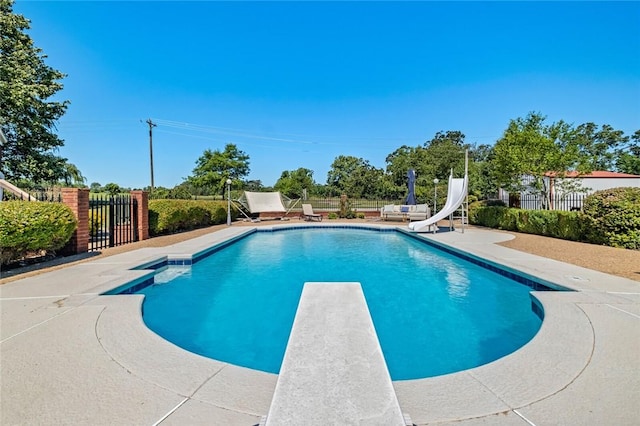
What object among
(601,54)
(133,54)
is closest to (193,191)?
(133,54)

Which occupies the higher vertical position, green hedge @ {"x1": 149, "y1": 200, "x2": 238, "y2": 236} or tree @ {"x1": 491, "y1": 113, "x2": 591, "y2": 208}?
tree @ {"x1": 491, "y1": 113, "x2": 591, "y2": 208}

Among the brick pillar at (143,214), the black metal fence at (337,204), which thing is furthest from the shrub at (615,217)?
the black metal fence at (337,204)

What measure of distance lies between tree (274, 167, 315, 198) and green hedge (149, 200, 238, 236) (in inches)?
785

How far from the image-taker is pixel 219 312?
4680mm

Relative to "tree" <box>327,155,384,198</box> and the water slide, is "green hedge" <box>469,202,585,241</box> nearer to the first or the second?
the water slide

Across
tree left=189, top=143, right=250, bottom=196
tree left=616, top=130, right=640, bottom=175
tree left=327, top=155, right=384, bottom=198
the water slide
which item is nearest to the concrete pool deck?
the water slide

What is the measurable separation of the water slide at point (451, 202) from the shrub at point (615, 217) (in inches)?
152

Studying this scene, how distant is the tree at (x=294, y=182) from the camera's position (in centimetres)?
3822

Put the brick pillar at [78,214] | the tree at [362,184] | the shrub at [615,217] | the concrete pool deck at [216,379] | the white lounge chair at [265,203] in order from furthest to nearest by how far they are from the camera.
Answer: the tree at [362,184] → the white lounge chair at [265,203] → the shrub at [615,217] → the brick pillar at [78,214] → the concrete pool deck at [216,379]

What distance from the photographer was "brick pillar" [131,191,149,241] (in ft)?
31.4

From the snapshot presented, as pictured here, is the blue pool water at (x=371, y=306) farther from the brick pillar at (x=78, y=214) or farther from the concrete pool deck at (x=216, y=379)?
the brick pillar at (x=78, y=214)

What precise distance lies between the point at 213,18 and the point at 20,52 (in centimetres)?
777

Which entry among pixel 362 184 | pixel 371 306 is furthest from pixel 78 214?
pixel 362 184

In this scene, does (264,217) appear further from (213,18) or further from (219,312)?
(219,312)
